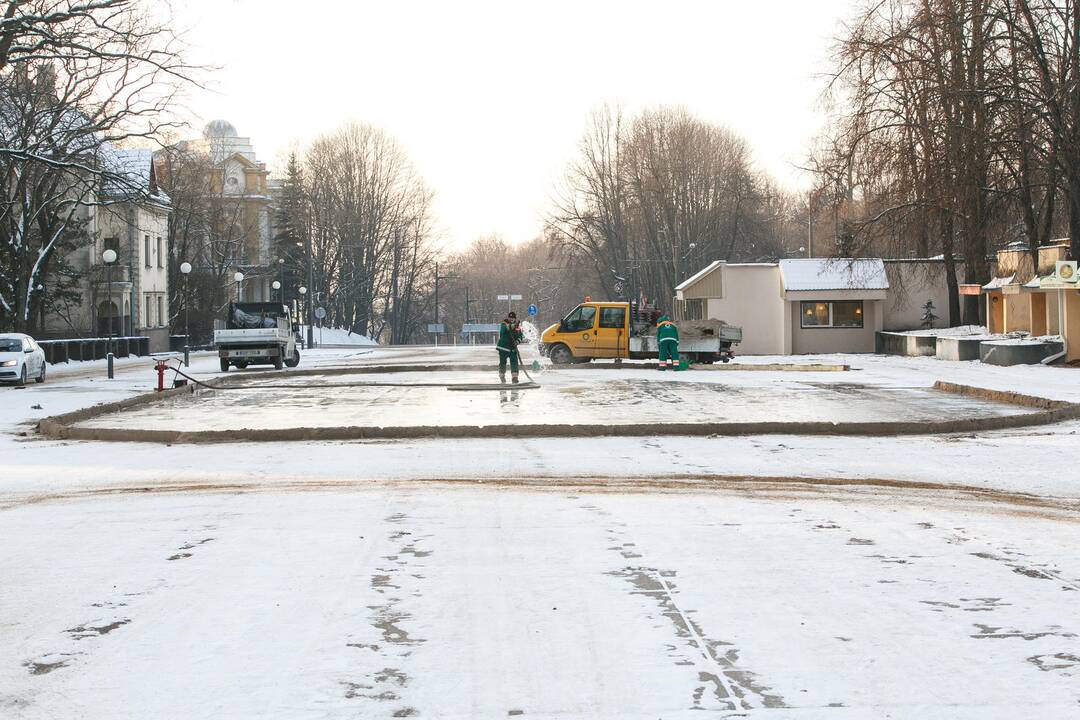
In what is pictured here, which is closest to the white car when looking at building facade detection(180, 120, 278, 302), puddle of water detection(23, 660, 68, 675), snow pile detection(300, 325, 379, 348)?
puddle of water detection(23, 660, 68, 675)

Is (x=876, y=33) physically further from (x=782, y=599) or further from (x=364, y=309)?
(x=364, y=309)

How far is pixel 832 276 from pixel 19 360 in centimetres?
3562

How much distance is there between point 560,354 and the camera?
45312 millimetres

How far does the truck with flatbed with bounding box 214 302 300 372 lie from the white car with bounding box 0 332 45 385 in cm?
754

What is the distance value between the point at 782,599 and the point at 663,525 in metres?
3.07

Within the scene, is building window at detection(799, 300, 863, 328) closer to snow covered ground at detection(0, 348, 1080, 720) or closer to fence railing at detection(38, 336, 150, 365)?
fence railing at detection(38, 336, 150, 365)

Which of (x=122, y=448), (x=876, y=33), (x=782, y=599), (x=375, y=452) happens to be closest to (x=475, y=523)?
(x=782, y=599)

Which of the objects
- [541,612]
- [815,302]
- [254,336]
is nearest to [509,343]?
[254,336]

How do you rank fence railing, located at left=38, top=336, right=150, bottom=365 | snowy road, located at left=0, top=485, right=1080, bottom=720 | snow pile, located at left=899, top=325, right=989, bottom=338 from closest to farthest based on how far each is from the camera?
snowy road, located at left=0, top=485, right=1080, bottom=720 → snow pile, located at left=899, top=325, right=989, bottom=338 → fence railing, located at left=38, top=336, right=150, bottom=365

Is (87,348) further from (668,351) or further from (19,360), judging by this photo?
(668,351)

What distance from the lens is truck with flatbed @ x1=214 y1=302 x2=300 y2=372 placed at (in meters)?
45.2

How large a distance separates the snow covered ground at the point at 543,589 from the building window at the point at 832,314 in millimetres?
42883

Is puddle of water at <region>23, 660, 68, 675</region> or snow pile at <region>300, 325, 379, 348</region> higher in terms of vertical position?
snow pile at <region>300, 325, 379, 348</region>

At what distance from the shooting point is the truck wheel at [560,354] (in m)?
45.3
